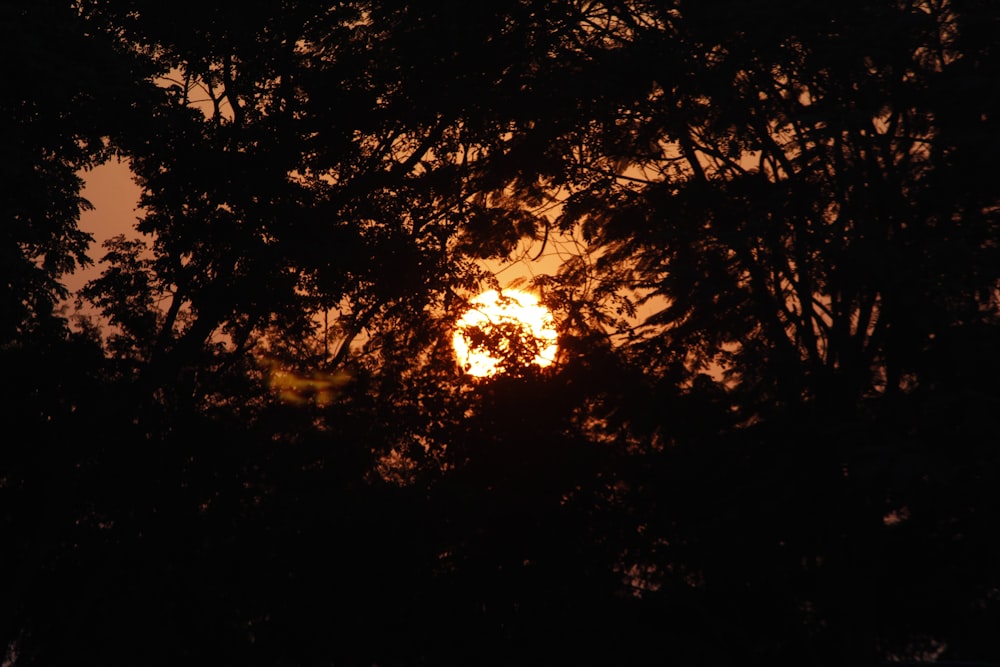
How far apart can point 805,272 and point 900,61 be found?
10.1 ft

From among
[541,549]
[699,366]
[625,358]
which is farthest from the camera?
[699,366]

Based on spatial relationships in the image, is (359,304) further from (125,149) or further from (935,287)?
(935,287)

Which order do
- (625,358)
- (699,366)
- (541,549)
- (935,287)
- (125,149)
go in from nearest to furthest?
(935,287), (541,549), (625,358), (699,366), (125,149)

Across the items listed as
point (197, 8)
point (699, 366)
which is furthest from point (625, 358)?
point (197, 8)

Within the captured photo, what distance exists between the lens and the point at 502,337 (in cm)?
1316

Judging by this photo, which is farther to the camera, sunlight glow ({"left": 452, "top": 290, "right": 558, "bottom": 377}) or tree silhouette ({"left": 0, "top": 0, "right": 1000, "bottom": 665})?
sunlight glow ({"left": 452, "top": 290, "right": 558, "bottom": 377})

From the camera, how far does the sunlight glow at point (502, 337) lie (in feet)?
42.1

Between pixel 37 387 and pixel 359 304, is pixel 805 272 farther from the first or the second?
pixel 37 387

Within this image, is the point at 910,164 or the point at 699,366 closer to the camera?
the point at 910,164

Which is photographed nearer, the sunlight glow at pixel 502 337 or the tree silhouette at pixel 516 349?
the tree silhouette at pixel 516 349

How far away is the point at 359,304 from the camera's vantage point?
16.2 metres

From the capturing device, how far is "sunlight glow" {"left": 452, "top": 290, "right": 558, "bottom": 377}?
42.1 feet

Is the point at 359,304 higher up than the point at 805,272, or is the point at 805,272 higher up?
the point at 359,304

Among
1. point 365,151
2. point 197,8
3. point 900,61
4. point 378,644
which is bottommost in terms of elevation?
point 378,644
